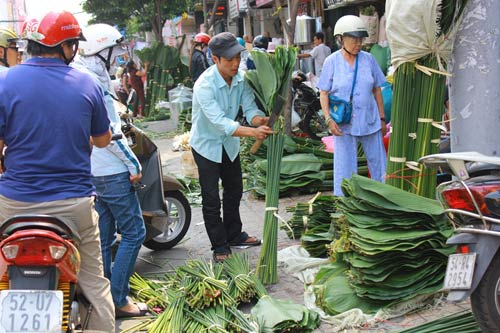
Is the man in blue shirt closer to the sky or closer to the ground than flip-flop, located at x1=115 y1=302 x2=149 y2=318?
closer to the sky

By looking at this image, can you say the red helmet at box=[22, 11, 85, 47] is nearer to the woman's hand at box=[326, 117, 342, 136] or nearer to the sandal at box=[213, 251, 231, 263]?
the sandal at box=[213, 251, 231, 263]

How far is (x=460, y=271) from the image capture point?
131 inches

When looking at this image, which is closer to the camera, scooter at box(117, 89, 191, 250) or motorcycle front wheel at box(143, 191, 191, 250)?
scooter at box(117, 89, 191, 250)

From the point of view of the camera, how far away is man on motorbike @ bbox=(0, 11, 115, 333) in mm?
3109

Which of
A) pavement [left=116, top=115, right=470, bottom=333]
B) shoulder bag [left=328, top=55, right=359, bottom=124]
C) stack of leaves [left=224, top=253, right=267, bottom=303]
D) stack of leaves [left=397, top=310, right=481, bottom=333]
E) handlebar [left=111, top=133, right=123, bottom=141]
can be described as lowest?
pavement [left=116, top=115, right=470, bottom=333]

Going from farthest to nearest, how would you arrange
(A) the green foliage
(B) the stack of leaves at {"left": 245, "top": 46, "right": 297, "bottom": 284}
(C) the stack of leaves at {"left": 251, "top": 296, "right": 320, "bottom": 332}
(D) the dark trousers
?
(A) the green foliage, (D) the dark trousers, (B) the stack of leaves at {"left": 245, "top": 46, "right": 297, "bottom": 284}, (C) the stack of leaves at {"left": 251, "top": 296, "right": 320, "bottom": 332}

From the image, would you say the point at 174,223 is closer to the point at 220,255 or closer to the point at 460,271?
the point at 220,255

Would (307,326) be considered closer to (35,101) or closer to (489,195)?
(489,195)

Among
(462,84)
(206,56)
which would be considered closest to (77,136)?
(462,84)

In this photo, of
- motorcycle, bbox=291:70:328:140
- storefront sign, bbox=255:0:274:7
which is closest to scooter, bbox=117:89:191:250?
motorcycle, bbox=291:70:328:140

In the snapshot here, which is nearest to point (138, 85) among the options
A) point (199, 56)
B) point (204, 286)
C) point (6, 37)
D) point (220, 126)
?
point (199, 56)

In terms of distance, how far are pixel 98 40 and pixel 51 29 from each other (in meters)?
1.26

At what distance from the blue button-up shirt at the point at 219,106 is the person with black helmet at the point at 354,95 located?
0.85m

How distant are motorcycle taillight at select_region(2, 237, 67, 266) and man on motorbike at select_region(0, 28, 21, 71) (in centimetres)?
330
